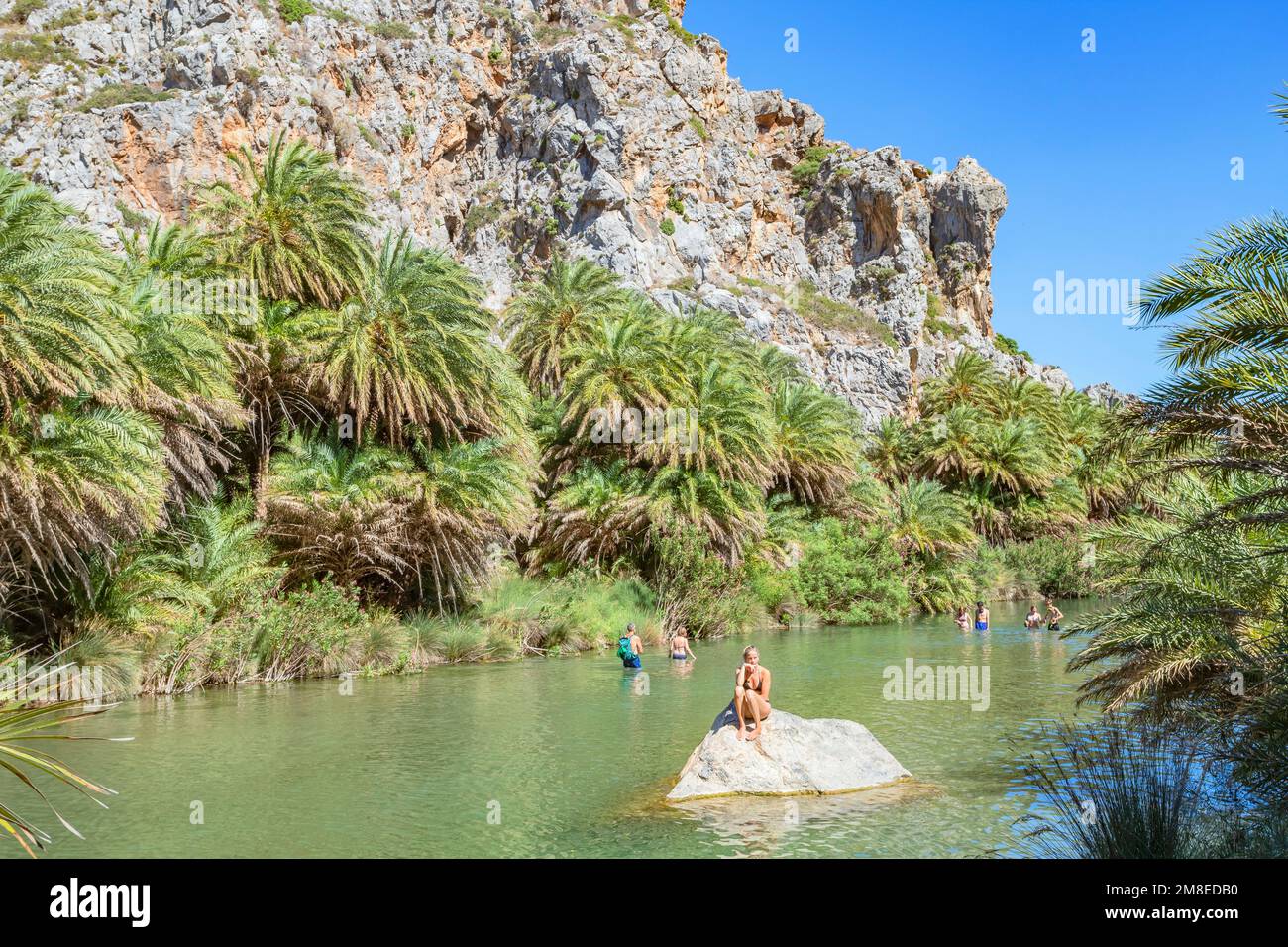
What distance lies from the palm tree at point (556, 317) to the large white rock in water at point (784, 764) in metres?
20.9

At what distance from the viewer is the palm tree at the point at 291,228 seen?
21125mm

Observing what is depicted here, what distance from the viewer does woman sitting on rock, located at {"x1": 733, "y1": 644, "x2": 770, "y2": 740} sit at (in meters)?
9.83

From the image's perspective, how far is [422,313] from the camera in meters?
21.2

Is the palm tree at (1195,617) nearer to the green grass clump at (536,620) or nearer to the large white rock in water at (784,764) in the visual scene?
the large white rock in water at (784,764)

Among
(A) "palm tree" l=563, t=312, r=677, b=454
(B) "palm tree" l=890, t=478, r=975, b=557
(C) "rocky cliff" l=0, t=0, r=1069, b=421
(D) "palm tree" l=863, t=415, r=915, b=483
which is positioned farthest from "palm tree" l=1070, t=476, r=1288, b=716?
(C) "rocky cliff" l=0, t=0, r=1069, b=421

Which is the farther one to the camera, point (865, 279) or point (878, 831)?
point (865, 279)

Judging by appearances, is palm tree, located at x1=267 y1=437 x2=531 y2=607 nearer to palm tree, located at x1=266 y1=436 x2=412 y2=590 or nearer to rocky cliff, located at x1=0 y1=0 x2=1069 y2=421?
palm tree, located at x1=266 y1=436 x2=412 y2=590

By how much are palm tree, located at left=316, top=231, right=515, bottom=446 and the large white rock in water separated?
1296cm

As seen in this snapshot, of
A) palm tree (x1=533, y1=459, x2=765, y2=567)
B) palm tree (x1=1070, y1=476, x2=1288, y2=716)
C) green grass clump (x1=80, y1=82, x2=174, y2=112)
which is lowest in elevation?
palm tree (x1=1070, y1=476, x2=1288, y2=716)

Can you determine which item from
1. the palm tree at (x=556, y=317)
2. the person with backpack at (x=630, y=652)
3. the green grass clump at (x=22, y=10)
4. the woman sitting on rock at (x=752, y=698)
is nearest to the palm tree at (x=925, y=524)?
the palm tree at (x=556, y=317)

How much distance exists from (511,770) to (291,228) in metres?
15.0

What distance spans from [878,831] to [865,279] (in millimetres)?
69509
